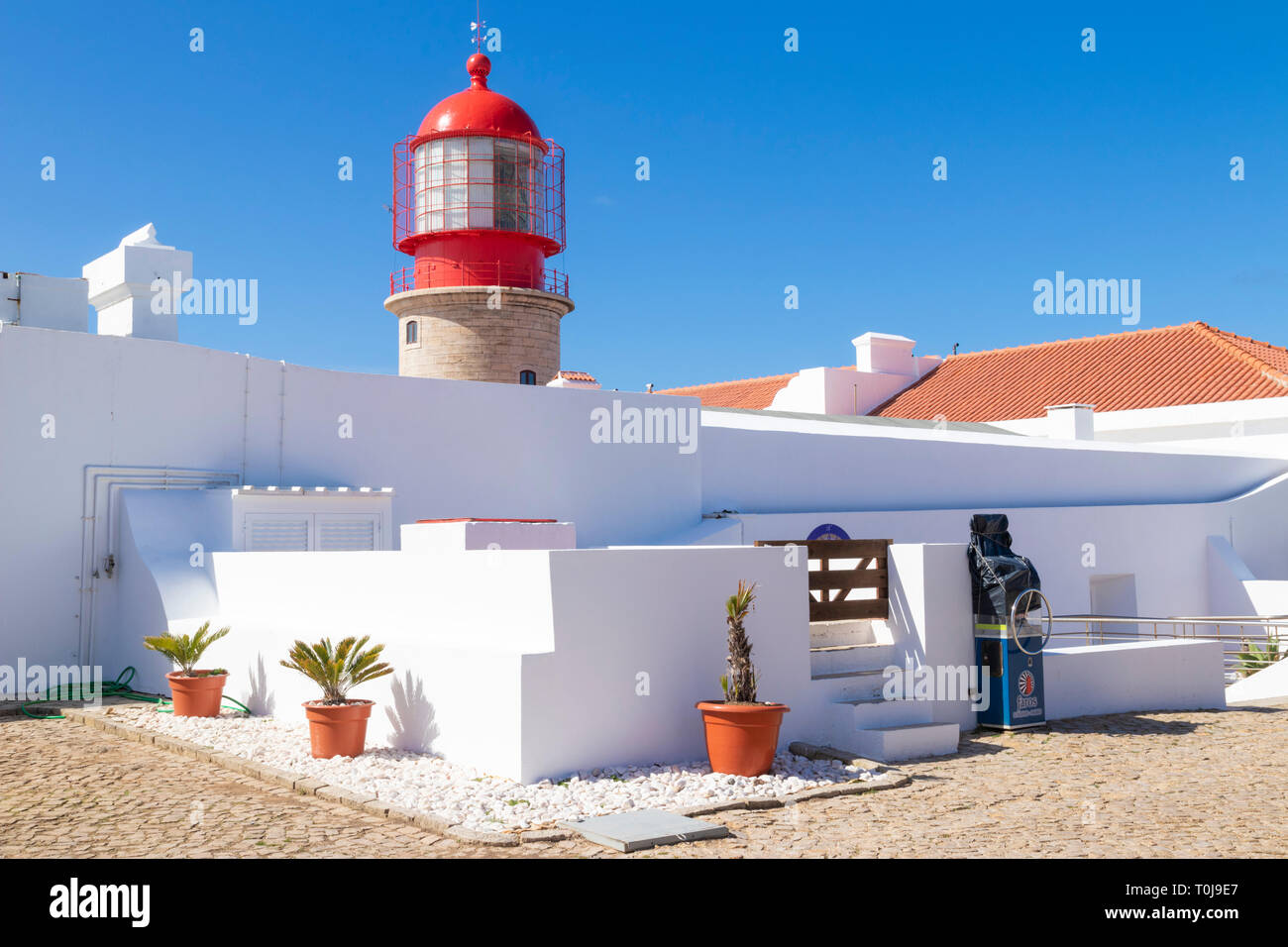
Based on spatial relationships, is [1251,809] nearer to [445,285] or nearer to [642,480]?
[642,480]

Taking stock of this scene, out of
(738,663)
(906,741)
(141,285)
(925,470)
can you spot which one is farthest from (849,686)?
(925,470)

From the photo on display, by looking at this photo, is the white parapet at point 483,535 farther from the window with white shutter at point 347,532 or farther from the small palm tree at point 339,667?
the window with white shutter at point 347,532

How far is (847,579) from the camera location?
384 inches

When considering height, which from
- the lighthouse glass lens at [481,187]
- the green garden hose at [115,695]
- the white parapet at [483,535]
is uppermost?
the lighthouse glass lens at [481,187]

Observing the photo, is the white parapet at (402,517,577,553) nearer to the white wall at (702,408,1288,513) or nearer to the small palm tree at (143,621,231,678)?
the small palm tree at (143,621,231,678)

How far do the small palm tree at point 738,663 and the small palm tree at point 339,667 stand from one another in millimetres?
2669

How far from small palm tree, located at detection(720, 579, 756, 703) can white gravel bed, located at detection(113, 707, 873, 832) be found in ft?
1.91

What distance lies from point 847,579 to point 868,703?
1162 millimetres

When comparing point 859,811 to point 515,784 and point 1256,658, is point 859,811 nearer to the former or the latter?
point 515,784

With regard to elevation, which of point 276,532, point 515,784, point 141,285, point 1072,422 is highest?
point 141,285

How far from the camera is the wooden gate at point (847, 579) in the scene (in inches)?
379

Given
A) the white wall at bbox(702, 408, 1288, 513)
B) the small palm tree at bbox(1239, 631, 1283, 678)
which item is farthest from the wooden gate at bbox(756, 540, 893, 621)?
the small palm tree at bbox(1239, 631, 1283, 678)

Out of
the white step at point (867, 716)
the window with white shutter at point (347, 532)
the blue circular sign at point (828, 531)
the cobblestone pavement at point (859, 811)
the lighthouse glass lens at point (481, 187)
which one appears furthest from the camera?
the lighthouse glass lens at point (481, 187)

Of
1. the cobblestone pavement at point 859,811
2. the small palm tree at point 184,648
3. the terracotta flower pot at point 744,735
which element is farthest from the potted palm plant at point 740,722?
the small palm tree at point 184,648
